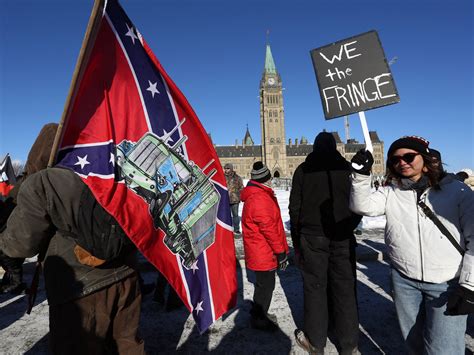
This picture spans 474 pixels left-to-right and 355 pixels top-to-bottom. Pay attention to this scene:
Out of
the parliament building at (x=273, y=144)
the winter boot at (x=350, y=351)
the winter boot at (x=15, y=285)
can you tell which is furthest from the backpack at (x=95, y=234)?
the parliament building at (x=273, y=144)

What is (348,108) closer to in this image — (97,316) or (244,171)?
(97,316)

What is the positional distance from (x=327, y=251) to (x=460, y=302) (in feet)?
4.07

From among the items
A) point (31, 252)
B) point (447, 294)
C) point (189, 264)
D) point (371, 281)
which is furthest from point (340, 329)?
point (31, 252)

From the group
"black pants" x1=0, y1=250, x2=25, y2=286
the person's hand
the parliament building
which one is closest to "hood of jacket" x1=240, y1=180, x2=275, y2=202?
the person's hand

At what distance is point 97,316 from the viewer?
182 centimetres

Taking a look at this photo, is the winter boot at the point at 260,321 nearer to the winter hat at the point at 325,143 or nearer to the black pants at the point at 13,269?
the winter hat at the point at 325,143

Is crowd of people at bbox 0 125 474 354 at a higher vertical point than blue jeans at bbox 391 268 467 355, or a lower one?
higher

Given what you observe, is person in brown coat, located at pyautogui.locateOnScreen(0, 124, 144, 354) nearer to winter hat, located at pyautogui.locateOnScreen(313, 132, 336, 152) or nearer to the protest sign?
winter hat, located at pyautogui.locateOnScreen(313, 132, 336, 152)

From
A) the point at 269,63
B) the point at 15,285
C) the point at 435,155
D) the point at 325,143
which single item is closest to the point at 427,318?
the point at 435,155

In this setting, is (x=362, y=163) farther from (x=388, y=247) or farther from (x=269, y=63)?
(x=269, y=63)

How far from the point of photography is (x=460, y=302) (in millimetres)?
1771

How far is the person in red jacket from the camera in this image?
331 centimetres

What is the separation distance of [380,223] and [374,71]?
7.55 metres

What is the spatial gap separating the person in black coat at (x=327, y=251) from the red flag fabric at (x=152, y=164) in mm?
852
